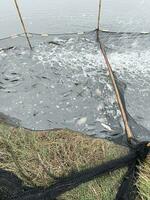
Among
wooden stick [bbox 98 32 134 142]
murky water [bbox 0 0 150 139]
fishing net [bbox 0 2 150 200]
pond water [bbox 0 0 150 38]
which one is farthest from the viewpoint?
pond water [bbox 0 0 150 38]

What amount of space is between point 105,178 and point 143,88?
32.1 inches

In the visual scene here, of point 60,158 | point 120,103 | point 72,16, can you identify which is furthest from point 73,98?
point 72,16

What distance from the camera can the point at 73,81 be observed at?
2.97 m

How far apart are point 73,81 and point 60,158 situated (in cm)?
70

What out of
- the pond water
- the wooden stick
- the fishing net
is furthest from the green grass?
the pond water

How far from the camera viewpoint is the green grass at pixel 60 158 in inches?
88.9

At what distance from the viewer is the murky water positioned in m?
2.56

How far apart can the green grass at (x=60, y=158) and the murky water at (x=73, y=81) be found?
135 millimetres

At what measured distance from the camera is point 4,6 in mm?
5734

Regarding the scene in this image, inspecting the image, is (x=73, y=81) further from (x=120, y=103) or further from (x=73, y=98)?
(x=120, y=103)

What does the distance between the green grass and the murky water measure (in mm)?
135

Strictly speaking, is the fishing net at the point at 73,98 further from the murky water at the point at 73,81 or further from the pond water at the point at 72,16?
the pond water at the point at 72,16

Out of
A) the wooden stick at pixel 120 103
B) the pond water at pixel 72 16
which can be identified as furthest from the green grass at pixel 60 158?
the pond water at pixel 72 16

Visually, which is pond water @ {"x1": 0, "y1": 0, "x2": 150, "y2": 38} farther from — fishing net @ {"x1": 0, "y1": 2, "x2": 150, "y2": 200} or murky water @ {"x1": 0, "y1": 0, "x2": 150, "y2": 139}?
fishing net @ {"x1": 0, "y1": 2, "x2": 150, "y2": 200}
